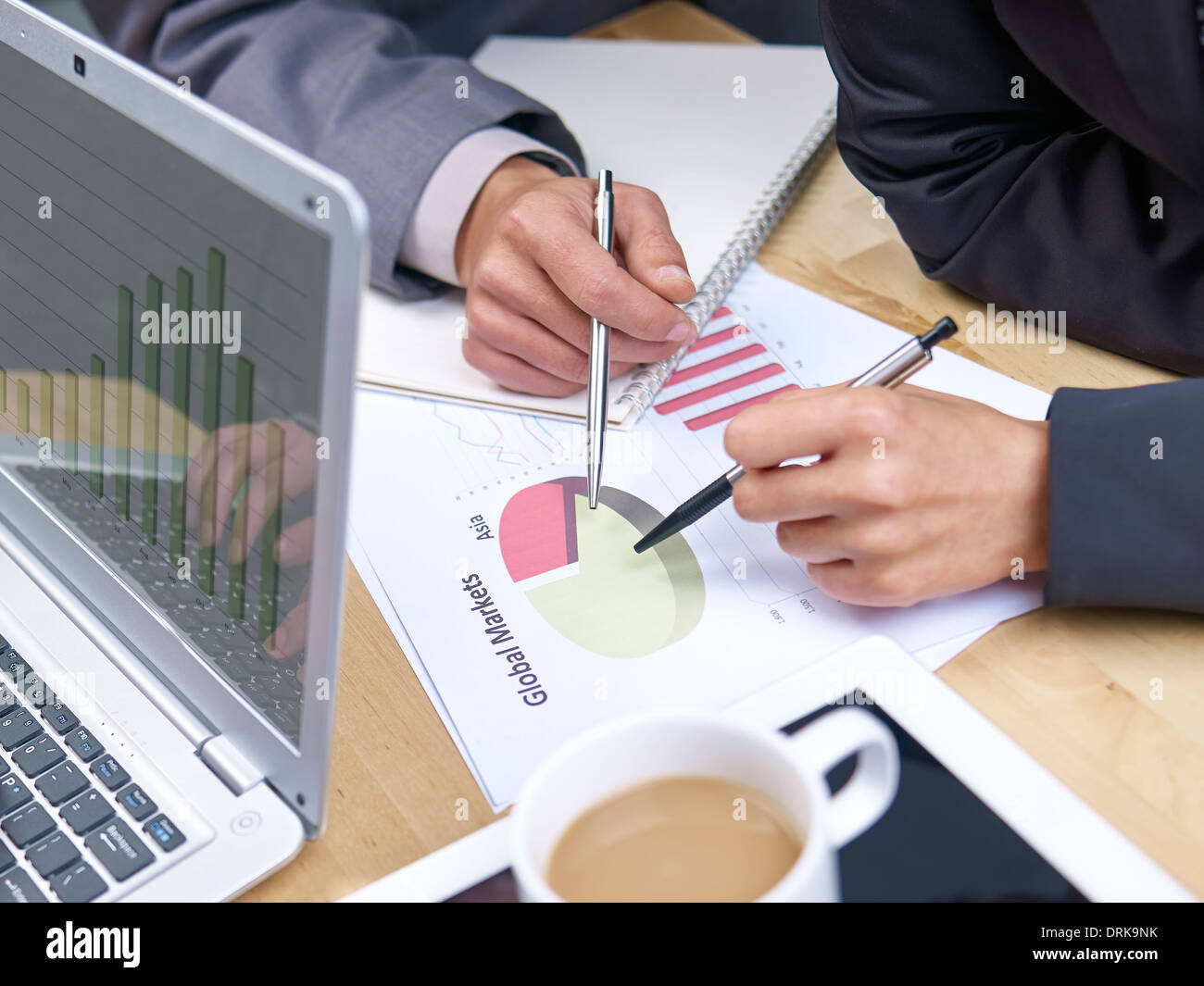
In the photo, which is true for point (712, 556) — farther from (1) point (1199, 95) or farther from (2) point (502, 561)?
(1) point (1199, 95)

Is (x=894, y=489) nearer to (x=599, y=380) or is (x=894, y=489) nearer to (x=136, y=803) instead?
(x=599, y=380)

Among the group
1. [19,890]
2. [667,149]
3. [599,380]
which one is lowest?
[19,890]

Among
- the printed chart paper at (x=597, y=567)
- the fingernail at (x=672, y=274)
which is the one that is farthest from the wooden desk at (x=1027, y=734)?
the fingernail at (x=672, y=274)

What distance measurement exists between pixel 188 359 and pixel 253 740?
5.8 inches

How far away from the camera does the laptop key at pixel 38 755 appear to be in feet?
1.37

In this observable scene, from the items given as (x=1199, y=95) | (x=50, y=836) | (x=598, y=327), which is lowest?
(x=50, y=836)

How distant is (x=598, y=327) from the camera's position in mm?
615

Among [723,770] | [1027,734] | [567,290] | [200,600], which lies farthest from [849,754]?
[567,290]

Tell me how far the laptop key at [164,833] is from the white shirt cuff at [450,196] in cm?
41

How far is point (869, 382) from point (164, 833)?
1.20 feet

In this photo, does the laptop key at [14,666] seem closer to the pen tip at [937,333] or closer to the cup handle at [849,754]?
the cup handle at [849,754]

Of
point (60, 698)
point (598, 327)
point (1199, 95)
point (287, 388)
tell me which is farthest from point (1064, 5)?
point (60, 698)

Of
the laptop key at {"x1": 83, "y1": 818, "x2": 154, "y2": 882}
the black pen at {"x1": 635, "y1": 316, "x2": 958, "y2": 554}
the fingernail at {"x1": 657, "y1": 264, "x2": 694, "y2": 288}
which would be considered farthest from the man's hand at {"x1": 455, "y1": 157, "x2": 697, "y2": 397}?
the laptop key at {"x1": 83, "y1": 818, "x2": 154, "y2": 882}

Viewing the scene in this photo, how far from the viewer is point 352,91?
29.7 inches
